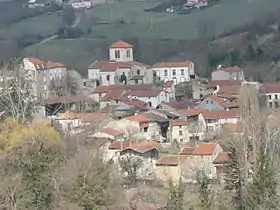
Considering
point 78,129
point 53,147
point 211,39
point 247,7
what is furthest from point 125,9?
point 53,147

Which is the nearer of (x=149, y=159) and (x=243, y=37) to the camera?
(x=149, y=159)

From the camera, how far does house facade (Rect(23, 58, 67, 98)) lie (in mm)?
24781

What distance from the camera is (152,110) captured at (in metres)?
20.6

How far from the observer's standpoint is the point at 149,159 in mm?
16000

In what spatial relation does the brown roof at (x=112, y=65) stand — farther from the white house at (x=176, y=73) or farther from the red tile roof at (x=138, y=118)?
the red tile roof at (x=138, y=118)

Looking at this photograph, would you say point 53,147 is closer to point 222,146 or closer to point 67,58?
point 222,146

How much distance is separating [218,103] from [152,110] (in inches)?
75.1

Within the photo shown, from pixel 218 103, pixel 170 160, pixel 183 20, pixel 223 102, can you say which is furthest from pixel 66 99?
pixel 183 20

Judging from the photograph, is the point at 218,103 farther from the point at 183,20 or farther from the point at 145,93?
the point at 183,20

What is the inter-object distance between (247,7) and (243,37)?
6.65m

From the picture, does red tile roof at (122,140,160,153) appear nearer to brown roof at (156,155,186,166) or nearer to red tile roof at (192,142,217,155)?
brown roof at (156,155,186,166)

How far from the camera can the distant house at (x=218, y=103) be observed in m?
21.0

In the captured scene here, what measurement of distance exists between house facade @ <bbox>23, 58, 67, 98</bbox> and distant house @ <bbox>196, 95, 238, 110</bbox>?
5413 mm

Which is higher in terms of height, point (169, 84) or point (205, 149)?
point (169, 84)
